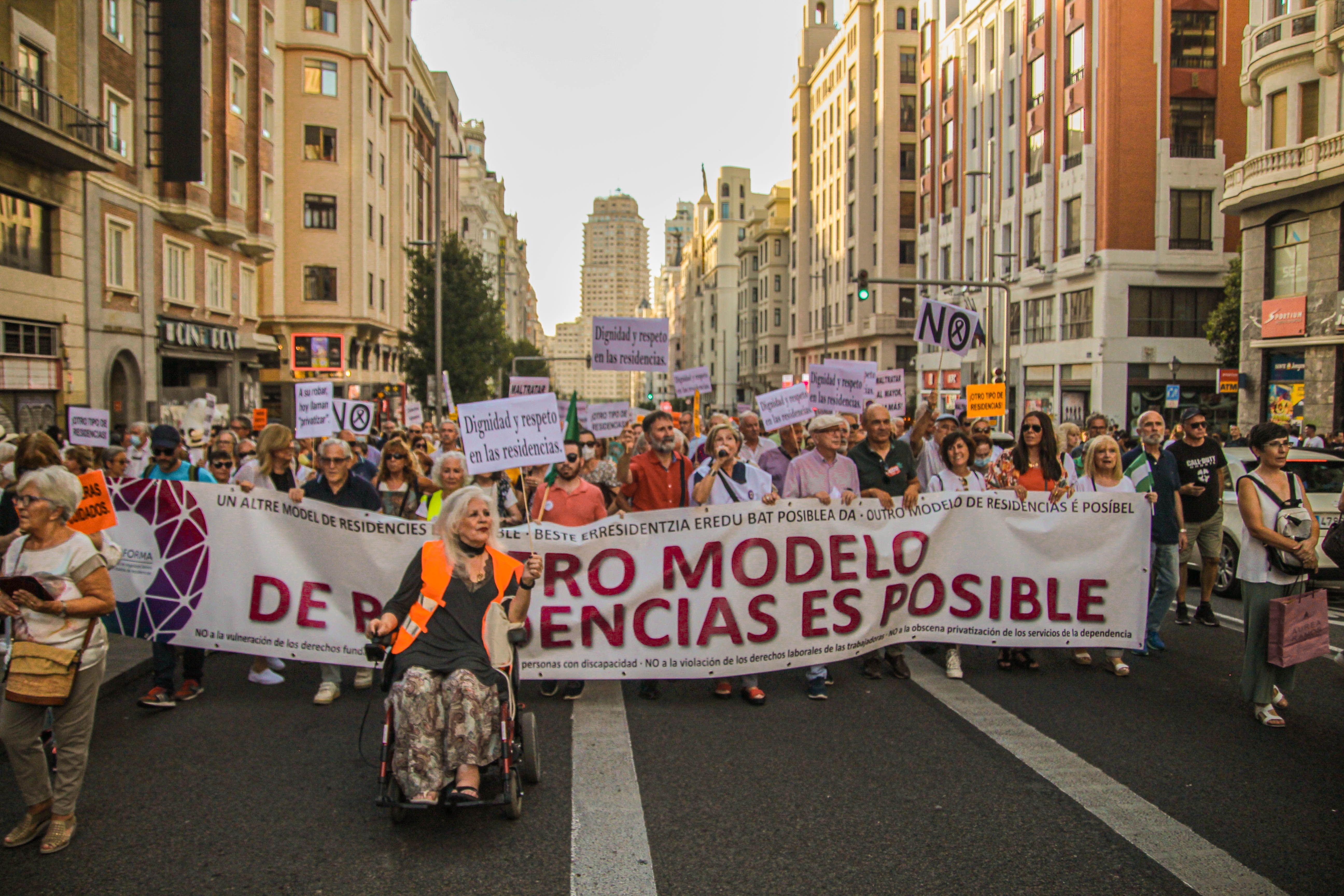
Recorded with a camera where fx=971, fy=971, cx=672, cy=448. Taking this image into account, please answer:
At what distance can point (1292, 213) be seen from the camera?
84.4 feet

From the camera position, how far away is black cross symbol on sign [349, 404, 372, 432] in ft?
43.7

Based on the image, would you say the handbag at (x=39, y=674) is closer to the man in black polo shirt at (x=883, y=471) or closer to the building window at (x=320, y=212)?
the man in black polo shirt at (x=883, y=471)

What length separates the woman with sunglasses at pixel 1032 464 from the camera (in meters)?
7.68

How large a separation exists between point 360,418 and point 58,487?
30.1 ft

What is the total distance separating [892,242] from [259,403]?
40.0 m

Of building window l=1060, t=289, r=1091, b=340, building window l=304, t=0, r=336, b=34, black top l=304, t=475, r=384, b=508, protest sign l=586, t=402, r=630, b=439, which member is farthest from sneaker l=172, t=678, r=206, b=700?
building window l=304, t=0, r=336, b=34

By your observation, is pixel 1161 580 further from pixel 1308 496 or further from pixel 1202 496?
pixel 1308 496

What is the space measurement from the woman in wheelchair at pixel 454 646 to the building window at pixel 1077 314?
35.9 metres

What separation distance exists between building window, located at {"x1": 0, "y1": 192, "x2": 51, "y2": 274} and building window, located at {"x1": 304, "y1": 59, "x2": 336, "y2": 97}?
79.6 feet

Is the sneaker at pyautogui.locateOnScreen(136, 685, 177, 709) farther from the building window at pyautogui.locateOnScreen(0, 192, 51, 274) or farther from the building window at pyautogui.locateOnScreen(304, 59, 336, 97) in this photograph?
the building window at pyautogui.locateOnScreen(304, 59, 336, 97)

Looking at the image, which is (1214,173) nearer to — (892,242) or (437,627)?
(892,242)

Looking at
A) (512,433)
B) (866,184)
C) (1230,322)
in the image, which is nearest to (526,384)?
(512,433)

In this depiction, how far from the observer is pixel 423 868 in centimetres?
411

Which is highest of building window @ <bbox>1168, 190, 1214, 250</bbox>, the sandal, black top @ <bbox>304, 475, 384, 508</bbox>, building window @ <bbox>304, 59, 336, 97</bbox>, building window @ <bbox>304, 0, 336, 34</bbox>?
building window @ <bbox>304, 0, 336, 34</bbox>
